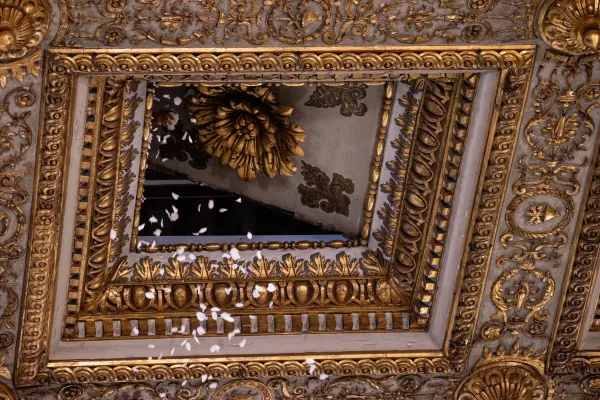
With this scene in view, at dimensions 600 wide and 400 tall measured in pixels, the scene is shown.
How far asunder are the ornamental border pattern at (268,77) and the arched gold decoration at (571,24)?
114mm

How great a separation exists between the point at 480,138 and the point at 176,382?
1687 mm

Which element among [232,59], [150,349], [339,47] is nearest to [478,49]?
[339,47]

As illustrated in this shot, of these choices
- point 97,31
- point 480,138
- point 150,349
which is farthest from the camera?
point 150,349

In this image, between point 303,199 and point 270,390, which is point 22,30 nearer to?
point 303,199

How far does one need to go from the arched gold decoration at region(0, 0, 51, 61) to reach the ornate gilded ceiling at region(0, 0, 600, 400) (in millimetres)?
10

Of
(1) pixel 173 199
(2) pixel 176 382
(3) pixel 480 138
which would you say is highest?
(3) pixel 480 138

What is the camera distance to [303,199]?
6.71m

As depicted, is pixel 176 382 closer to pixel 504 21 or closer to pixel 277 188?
pixel 277 188

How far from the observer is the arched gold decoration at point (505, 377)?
6.84m

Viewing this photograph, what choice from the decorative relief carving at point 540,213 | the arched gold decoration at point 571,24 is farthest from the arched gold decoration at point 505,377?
the arched gold decoration at point 571,24

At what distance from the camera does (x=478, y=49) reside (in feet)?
19.4

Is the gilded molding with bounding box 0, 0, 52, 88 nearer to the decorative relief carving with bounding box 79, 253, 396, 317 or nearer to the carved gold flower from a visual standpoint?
the carved gold flower

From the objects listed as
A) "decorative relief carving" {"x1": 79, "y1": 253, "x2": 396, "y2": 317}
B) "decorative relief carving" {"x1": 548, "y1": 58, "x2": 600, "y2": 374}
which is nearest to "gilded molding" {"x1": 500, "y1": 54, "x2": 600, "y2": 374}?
"decorative relief carving" {"x1": 548, "y1": 58, "x2": 600, "y2": 374}

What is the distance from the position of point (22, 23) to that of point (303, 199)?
1629 mm
